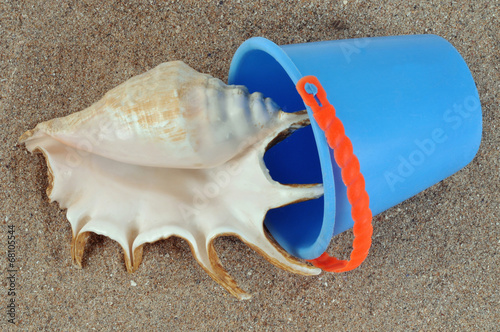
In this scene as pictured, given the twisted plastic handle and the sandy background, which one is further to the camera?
the sandy background

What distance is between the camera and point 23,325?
0.93 meters

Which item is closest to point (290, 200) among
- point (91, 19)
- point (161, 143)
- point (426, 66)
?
point (161, 143)

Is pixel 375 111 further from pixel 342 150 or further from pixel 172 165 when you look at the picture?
pixel 172 165

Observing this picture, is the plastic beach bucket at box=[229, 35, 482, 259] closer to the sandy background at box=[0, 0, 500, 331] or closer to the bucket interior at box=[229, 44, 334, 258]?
the bucket interior at box=[229, 44, 334, 258]

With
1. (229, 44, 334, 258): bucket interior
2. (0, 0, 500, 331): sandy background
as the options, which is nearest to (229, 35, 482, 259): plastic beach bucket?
(229, 44, 334, 258): bucket interior

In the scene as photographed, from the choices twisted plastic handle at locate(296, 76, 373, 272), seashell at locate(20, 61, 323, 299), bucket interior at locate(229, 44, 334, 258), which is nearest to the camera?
twisted plastic handle at locate(296, 76, 373, 272)

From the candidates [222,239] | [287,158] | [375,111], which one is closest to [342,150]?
[375,111]

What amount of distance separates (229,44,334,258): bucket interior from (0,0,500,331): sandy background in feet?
0.42

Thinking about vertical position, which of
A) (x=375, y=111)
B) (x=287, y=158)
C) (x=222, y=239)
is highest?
(x=375, y=111)

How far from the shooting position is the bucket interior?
0.88 metres

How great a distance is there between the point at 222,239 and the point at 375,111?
485 mm

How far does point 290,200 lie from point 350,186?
16 cm

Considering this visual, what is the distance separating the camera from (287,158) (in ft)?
3.20

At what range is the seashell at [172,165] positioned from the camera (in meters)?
0.76
